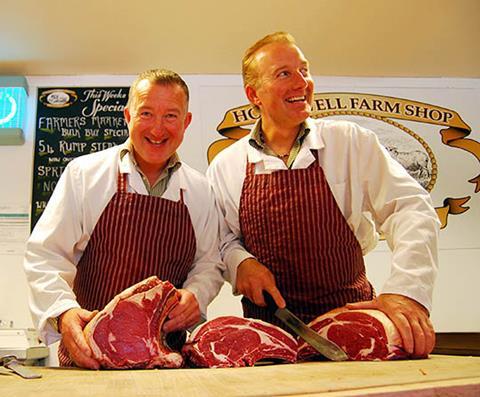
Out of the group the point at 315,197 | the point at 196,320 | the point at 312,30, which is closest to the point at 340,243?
the point at 315,197

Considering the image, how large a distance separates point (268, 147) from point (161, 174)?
447mm

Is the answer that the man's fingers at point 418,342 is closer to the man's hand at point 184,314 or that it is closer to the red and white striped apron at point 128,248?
the man's hand at point 184,314

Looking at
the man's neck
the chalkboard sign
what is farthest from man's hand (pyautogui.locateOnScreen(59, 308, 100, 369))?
the chalkboard sign

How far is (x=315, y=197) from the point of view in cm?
195

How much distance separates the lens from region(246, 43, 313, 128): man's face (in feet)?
6.74

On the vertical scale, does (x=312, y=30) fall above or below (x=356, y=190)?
above

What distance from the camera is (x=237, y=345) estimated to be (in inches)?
54.5

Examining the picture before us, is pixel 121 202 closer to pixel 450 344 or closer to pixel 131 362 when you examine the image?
pixel 131 362

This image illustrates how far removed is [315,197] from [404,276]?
45 cm

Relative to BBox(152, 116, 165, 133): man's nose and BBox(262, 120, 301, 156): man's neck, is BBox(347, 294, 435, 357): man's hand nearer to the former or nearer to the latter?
BBox(262, 120, 301, 156): man's neck

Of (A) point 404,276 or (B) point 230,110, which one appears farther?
(B) point 230,110

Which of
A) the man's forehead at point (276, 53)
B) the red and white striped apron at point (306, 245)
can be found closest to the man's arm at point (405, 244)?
the red and white striped apron at point (306, 245)

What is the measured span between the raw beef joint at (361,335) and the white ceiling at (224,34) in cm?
196

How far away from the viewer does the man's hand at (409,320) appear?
1.45 metres
